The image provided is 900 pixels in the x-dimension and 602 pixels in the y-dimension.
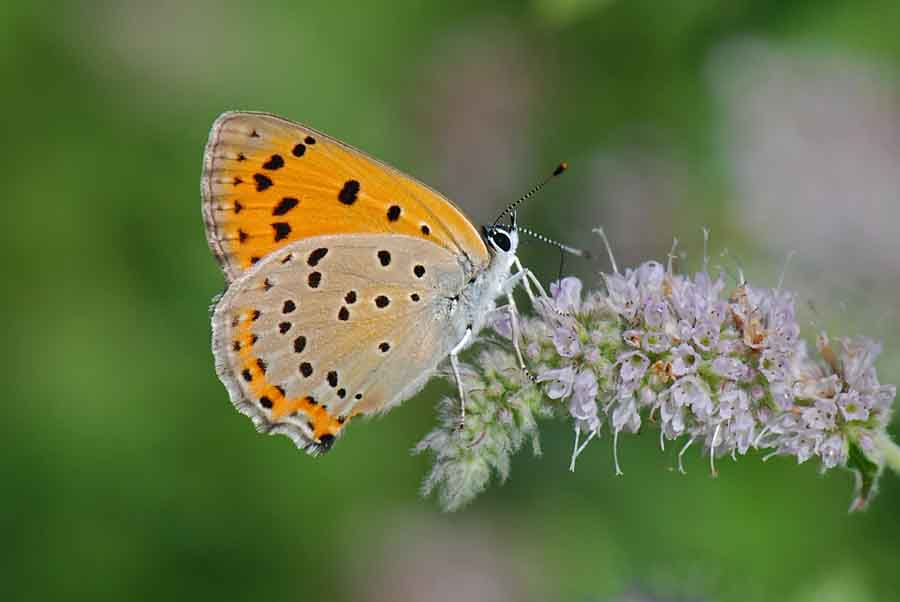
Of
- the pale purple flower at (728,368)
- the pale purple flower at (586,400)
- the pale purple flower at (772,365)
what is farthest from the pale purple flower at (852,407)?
the pale purple flower at (586,400)

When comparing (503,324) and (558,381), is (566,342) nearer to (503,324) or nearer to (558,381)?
(558,381)

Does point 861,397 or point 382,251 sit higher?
point 382,251

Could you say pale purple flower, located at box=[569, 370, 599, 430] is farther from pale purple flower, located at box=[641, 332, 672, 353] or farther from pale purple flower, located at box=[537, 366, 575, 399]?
pale purple flower, located at box=[641, 332, 672, 353]

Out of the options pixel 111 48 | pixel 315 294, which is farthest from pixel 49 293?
pixel 315 294

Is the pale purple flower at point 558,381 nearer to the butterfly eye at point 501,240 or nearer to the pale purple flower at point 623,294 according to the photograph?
the pale purple flower at point 623,294

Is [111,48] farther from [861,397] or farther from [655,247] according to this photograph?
[861,397]

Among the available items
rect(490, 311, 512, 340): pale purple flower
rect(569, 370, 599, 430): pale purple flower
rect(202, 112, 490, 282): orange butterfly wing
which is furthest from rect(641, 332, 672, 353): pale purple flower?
rect(202, 112, 490, 282): orange butterfly wing
